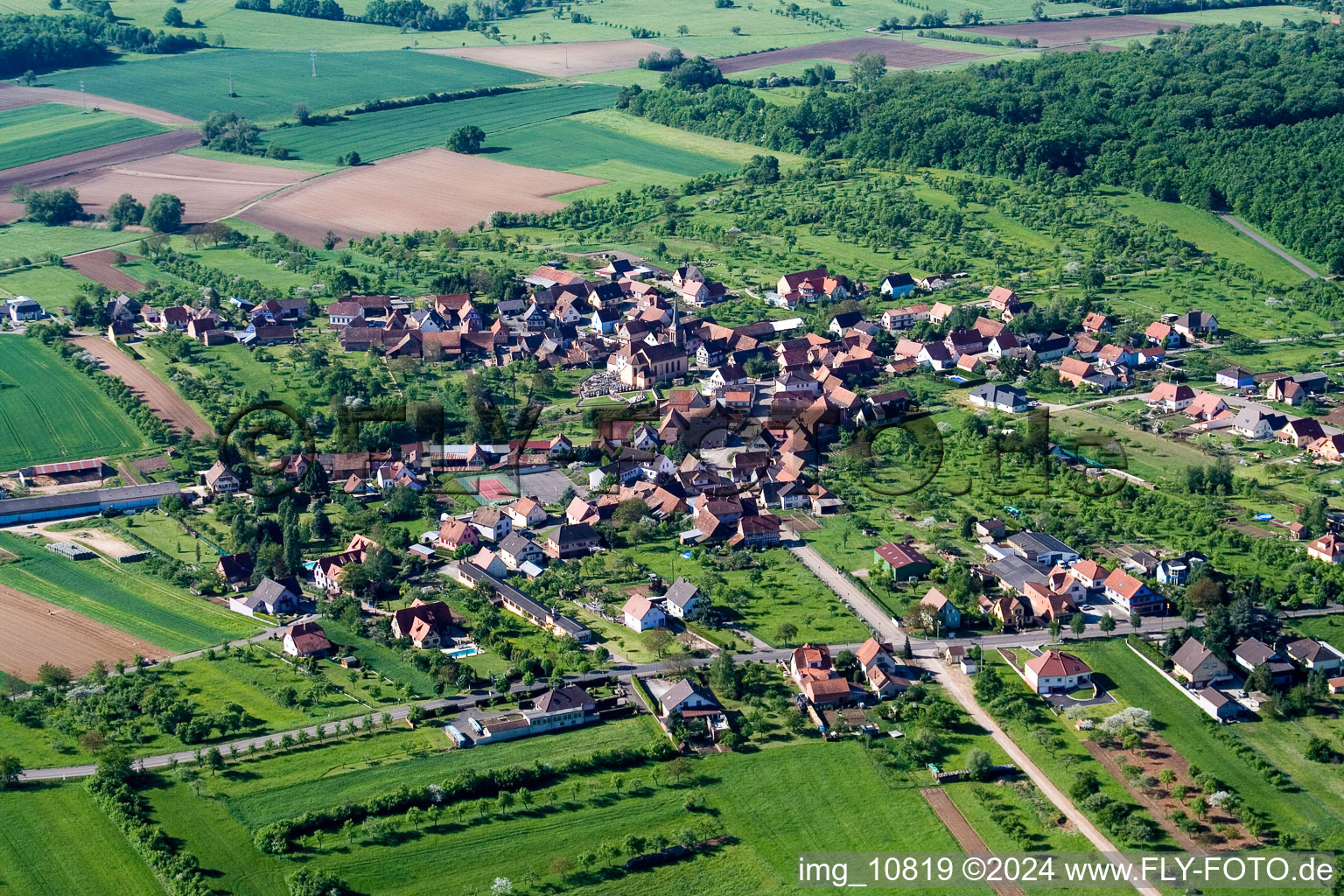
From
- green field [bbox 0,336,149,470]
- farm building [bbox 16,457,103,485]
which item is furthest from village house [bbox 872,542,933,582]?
green field [bbox 0,336,149,470]

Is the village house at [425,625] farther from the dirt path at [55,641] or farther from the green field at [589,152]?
the green field at [589,152]

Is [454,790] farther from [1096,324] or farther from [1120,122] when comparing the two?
[1120,122]

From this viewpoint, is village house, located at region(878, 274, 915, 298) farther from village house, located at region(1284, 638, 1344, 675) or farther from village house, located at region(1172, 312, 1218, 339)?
village house, located at region(1284, 638, 1344, 675)

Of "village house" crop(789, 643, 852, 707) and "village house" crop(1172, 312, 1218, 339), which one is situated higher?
"village house" crop(1172, 312, 1218, 339)

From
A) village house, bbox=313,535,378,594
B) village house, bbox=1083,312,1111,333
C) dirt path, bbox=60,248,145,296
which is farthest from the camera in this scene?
dirt path, bbox=60,248,145,296

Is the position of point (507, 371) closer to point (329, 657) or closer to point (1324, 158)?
point (329, 657)

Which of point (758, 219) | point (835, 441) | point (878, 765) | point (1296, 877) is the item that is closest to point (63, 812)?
point (878, 765)

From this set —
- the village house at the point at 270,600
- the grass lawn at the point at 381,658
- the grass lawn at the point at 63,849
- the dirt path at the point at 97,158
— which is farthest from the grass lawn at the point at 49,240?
the grass lawn at the point at 63,849
